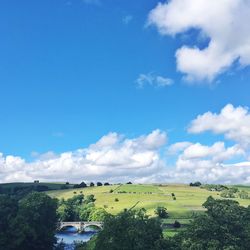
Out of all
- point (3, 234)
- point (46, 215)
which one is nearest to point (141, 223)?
point (3, 234)

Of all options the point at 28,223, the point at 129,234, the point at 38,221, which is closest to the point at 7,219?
the point at 28,223

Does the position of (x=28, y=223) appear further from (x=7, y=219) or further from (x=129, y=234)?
(x=129, y=234)

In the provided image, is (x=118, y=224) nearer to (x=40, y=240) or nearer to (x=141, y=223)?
(x=141, y=223)

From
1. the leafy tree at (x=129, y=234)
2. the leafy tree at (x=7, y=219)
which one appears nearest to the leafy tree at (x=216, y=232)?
the leafy tree at (x=129, y=234)

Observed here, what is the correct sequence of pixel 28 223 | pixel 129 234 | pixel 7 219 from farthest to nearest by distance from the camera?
pixel 28 223, pixel 7 219, pixel 129 234

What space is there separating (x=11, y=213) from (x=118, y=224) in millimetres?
55776

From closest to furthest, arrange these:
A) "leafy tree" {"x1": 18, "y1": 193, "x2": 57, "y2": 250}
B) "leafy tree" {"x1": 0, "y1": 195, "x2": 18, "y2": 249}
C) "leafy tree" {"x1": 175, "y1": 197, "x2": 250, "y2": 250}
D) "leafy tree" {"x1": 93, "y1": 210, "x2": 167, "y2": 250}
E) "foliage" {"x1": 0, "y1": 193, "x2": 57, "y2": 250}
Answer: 1. "leafy tree" {"x1": 175, "y1": 197, "x2": 250, "y2": 250}
2. "leafy tree" {"x1": 93, "y1": 210, "x2": 167, "y2": 250}
3. "leafy tree" {"x1": 0, "y1": 195, "x2": 18, "y2": 249}
4. "foliage" {"x1": 0, "y1": 193, "x2": 57, "y2": 250}
5. "leafy tree" {"x1": 18, "y1": 193, "x2": 57, "y2": 250}

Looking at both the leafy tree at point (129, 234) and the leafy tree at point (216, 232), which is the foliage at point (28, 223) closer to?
the leafy tree at point (129, 234)

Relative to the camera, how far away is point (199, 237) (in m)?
82.9

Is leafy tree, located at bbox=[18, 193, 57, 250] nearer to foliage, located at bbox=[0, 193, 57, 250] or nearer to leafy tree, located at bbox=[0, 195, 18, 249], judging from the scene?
foliage, located at bbox=[0, 193, 57, 250]

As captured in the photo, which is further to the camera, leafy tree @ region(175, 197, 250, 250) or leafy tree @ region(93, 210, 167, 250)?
leafy tree @ region(93, 210, 167, 250)

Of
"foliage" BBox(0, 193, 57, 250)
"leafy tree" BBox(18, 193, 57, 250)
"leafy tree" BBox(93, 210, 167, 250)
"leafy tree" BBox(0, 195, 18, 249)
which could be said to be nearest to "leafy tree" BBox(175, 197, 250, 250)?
"leafy tree" BBox(93, 210, 167, 250)

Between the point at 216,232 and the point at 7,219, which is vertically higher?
the point at 7,219

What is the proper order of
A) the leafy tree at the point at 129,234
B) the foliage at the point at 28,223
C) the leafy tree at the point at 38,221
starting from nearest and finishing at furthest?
the leafy tree at the point at 129,234 < the foliage at the point at 28,223 < the leafy tree at the point at 38,221
